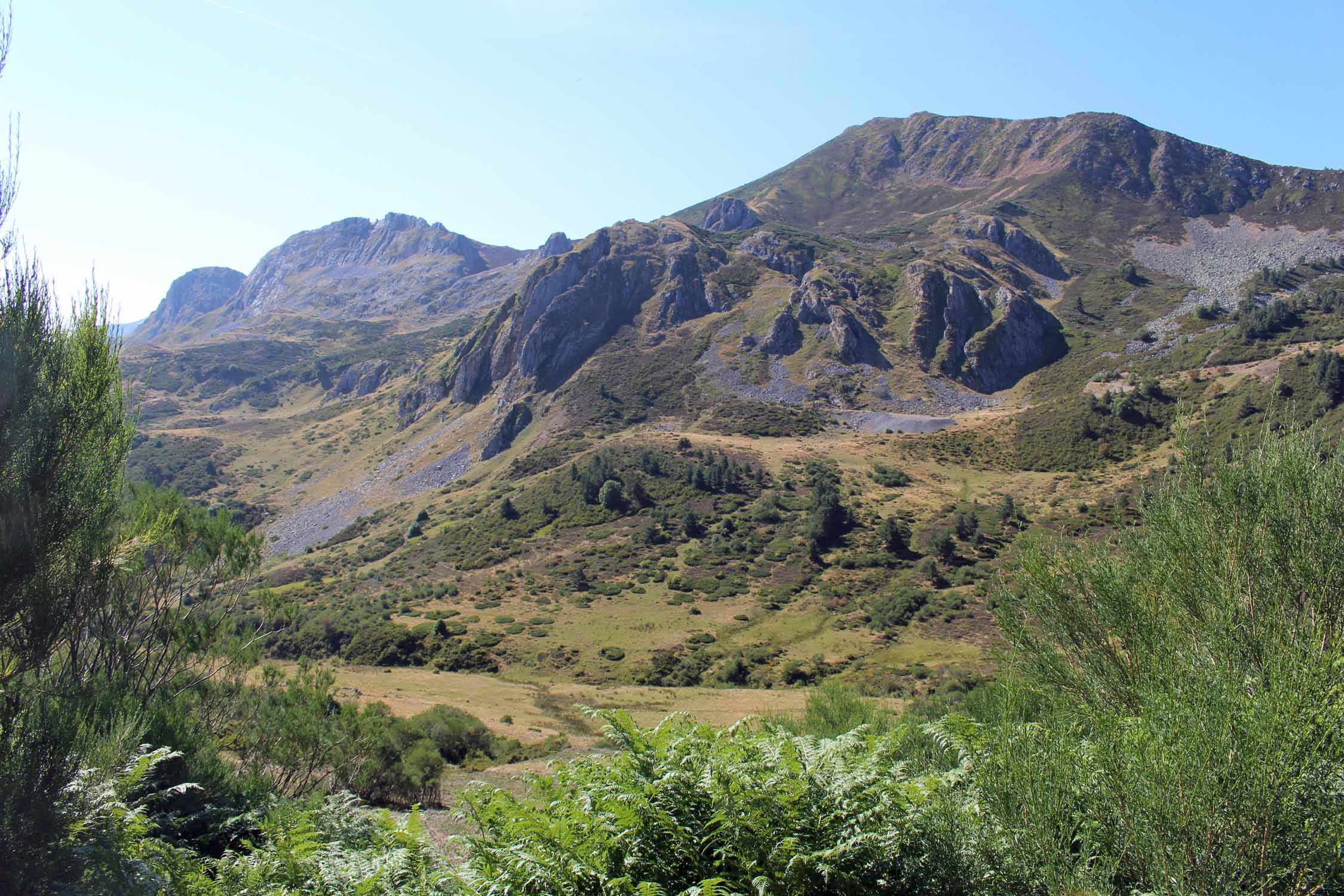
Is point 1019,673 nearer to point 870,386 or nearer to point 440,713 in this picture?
point 440,713

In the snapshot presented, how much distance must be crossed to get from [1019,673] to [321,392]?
152 metres

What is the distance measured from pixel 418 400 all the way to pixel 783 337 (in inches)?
2314

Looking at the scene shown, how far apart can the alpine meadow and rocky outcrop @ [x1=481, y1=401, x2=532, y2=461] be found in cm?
219

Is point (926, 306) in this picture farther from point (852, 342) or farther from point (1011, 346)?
point (852, 342)

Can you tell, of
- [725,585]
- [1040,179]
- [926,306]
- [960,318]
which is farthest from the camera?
[1040,179]

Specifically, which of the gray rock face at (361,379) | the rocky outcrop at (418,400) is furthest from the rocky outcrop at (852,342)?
the gray rock face at (361,379)

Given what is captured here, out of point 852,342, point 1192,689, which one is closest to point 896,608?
point 1192,689

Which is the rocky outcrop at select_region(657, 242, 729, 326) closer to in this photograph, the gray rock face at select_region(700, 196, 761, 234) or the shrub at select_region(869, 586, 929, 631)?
the gray rock face at select_region(700, 196, 761, 234)

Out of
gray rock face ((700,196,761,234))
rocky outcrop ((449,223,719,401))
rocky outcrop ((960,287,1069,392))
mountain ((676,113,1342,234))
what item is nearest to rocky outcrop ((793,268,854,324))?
rocky outcrop ((449,223,719,401))

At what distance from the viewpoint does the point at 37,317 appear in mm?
5680

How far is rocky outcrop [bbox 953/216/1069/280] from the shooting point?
401 feet

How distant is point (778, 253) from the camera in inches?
4724

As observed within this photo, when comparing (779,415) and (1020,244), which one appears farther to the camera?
(1020,244)

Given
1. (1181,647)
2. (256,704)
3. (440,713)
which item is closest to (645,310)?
(440,713)
